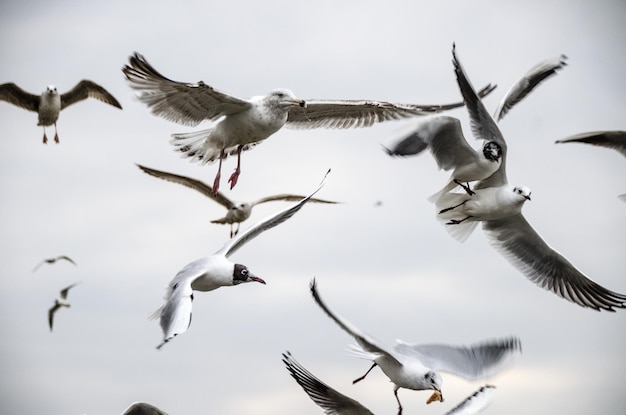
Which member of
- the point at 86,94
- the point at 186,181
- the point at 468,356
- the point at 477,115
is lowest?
the point at 468,356

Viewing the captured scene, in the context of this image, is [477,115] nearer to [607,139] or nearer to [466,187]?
[466,187]

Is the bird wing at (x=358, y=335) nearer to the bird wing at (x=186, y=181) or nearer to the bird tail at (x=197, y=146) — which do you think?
the bird tail at (x=197, y=146)

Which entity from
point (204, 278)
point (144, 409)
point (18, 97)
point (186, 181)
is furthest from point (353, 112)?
point (18, 97)

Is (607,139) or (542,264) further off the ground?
(607,139)

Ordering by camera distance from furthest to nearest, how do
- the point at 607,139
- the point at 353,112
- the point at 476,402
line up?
1. the point at 607,139
2. the point at 353,112
3. the point at 476,402

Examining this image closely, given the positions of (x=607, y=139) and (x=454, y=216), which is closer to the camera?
(x=454, y=216)

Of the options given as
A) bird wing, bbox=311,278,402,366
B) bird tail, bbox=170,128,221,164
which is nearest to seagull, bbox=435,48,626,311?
bird wing, bbox=311,278,402,366

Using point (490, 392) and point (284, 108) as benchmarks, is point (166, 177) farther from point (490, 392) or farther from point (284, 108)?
point (490, 392)

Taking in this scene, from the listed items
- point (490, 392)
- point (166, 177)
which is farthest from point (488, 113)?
point (166, 177)

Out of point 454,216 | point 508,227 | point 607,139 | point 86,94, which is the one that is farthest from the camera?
point 86,94

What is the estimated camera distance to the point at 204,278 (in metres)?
8.22

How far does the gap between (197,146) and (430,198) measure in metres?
1.87

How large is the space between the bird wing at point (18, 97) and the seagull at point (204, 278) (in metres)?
5.21

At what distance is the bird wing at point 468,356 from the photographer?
8281 mm
